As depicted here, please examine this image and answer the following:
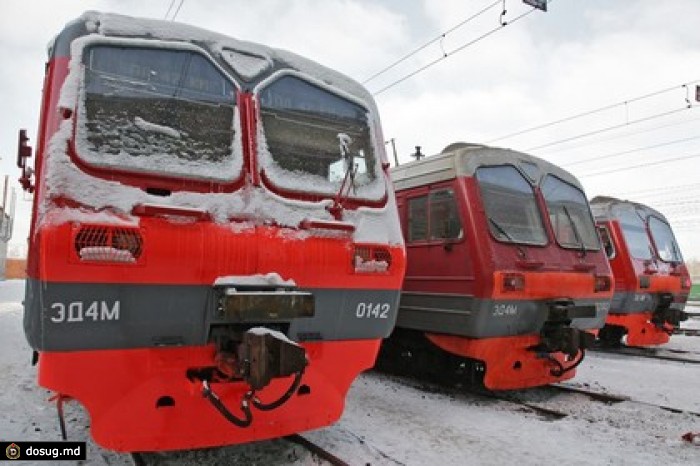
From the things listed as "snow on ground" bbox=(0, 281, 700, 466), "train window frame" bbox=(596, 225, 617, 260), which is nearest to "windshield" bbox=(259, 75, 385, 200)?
"snow on ground" bbox=(0, 281, 700, 466)

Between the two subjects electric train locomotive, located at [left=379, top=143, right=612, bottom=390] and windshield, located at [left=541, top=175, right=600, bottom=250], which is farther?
windshield, located at [left=541, top=175, right=600, bottom=250]

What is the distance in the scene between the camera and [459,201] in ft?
19.9

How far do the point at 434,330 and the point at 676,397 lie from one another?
2894mm

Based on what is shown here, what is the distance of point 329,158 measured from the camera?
13.6ft

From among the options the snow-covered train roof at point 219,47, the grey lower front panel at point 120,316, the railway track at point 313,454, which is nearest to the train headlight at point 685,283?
the snow-covered train roof at point 219,47

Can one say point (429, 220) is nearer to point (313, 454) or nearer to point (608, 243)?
point (313, 454)

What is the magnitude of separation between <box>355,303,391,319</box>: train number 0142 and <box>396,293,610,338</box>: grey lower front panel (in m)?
1.84

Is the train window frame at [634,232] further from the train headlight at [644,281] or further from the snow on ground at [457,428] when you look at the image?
the snow on ground at [457,428]

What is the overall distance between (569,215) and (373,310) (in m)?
4.00

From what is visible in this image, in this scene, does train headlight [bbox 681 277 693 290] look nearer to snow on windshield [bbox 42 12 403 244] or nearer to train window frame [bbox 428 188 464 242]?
train window frame [bbox 428 188 464 242]

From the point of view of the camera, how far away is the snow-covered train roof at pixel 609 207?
10307 millimetres

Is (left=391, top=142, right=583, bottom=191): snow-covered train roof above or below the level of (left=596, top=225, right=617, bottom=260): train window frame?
above

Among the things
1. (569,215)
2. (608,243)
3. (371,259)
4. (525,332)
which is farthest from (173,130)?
(608,243)

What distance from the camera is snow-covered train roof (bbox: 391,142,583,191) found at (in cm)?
620
